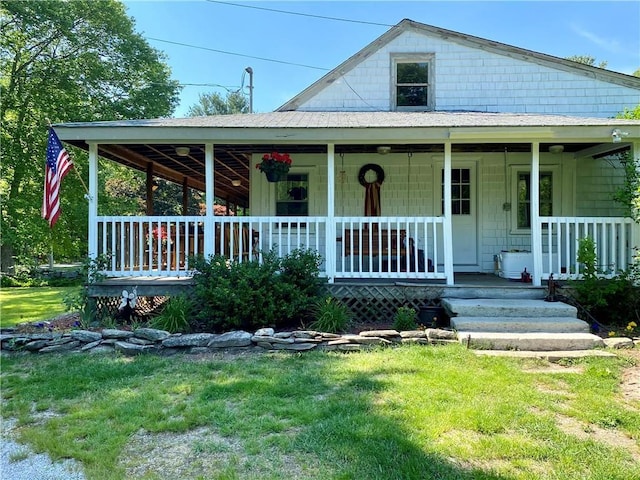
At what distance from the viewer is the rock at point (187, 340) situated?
5203 millimetres

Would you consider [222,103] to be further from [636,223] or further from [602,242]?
[636,223]

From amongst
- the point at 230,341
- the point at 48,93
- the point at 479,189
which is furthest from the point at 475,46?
the point at 48,93

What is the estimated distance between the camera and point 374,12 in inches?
550

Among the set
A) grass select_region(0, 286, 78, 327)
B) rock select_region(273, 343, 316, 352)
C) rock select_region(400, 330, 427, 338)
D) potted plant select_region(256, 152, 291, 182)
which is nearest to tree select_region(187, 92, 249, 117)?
grass select_region(0, 286, 78, 327)

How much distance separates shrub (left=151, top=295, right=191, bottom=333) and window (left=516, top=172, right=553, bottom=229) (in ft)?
21.4

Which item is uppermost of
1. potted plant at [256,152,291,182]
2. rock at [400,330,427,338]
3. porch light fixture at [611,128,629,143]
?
porch light fixture at [611,128,629,143]

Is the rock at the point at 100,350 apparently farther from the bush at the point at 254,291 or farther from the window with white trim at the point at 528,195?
the window with white trim at the point at 528,195

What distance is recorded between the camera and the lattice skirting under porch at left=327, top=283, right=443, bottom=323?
6.40 m

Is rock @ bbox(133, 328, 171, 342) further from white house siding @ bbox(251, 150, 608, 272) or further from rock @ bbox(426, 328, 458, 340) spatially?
white house siding @ bbox(251, 150, 608, 272)

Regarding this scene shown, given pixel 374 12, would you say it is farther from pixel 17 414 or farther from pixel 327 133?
pixel 17 414

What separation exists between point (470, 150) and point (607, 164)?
2820 millimetres

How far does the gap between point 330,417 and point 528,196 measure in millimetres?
7114

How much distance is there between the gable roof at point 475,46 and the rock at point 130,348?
6593 mm

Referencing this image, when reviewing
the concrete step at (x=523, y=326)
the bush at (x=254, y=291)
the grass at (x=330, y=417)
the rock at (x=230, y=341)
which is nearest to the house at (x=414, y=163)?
the bush at (x=254, y=291)
